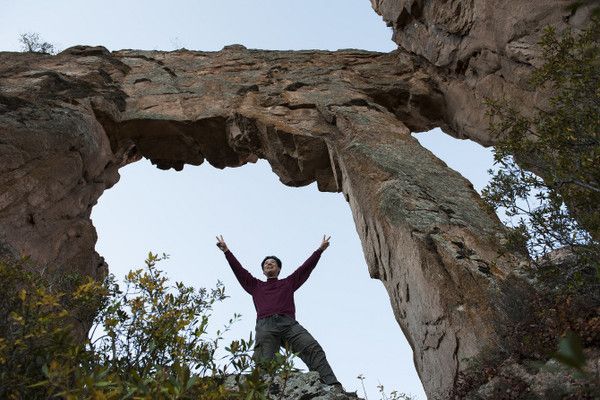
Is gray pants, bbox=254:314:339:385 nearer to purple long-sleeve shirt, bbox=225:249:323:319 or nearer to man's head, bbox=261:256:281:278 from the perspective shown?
purple long-sleeve shirt, bbox=225:249:323:319

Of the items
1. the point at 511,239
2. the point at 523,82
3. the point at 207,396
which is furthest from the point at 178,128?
the point at 207,396

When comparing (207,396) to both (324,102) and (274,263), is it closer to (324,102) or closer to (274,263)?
(274,263)

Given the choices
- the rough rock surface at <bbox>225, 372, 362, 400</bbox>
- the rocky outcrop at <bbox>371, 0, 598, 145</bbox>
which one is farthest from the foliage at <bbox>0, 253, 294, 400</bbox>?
the rocky outcrop at <bbox>371, 0, 598, 145</bbox>

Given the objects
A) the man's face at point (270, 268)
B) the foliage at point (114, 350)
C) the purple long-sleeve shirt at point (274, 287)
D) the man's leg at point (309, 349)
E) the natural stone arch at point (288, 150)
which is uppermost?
the natural stone arch at point (288, 150)

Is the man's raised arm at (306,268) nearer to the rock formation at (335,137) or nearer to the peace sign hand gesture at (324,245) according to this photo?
the peace sign hand gesture at (324,245)

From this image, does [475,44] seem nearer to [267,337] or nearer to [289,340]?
[289,340]

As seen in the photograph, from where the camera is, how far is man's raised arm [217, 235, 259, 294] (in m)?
10.1

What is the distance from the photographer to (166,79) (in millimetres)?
19766

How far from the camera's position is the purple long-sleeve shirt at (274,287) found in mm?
9461

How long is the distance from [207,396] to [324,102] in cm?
1397

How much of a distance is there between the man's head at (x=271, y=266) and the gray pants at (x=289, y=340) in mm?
1024

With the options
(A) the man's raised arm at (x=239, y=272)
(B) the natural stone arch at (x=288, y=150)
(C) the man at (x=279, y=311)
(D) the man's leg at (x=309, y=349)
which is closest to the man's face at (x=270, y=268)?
(C) the man at (x=279, y=311)

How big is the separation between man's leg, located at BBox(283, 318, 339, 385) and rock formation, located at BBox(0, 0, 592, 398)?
5.70ft

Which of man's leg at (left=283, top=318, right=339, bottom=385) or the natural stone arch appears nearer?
man's leg at (left=283, top=318, right=339, bottom=385)
